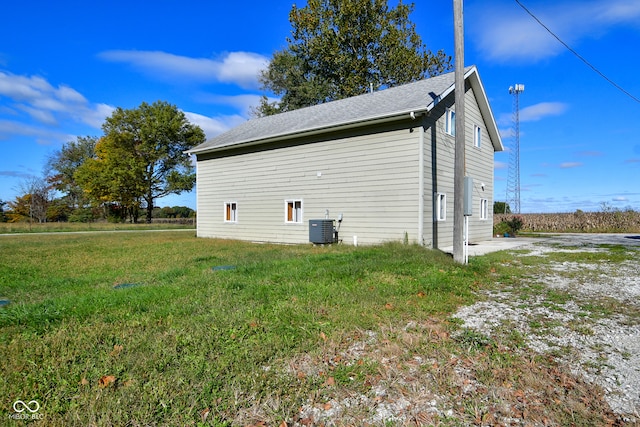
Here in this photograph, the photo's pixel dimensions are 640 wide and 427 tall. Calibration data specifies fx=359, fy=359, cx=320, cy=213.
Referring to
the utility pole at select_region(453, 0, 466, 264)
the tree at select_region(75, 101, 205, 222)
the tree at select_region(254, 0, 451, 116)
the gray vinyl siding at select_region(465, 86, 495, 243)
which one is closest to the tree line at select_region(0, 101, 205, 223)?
the tree at select_region(75, 101, 205, 222)

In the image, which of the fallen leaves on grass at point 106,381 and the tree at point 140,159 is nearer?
the fallen leaves on grass at point 106,381

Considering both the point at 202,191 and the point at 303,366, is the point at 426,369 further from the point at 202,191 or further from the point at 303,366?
the point at 202,191

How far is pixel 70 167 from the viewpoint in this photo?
45.4m

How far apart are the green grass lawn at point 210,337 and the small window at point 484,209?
9.76m

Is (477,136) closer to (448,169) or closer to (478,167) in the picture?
(478,167)

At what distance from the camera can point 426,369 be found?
3076mm

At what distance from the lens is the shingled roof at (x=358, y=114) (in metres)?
11.4

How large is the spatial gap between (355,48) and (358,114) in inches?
663

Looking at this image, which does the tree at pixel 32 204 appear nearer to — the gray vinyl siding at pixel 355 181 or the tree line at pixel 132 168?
the tree line at pixel 132 168

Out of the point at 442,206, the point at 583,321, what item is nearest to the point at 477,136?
the point at 442,206

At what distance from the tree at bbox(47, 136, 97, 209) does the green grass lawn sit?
4443cm

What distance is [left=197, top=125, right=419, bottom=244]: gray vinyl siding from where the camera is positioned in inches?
448

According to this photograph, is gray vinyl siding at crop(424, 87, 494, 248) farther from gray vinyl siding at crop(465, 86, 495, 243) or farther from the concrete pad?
the concrete pad

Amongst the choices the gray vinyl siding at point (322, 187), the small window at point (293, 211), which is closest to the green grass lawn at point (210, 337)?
the gray vinyl siding at point (322, 187)
